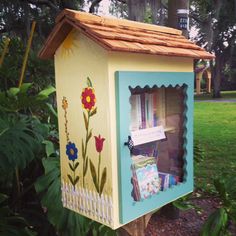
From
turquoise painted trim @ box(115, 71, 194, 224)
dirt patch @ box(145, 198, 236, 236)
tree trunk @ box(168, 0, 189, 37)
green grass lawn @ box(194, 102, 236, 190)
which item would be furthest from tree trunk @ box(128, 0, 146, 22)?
turquoise painted trim @ box(115, 71, 194, 224)

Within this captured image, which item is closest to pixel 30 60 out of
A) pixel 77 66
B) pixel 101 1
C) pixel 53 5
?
pixel 77 66

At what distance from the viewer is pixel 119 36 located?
123cm

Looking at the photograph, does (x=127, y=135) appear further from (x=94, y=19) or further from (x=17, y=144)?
(x=17, y=144)

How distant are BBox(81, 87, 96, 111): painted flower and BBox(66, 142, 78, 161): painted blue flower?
19 centimetres

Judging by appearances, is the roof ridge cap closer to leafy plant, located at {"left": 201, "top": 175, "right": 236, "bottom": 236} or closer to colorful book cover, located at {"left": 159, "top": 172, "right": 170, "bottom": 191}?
colorful book cover, located at {"left": 159, "top": 172, "right": 170, "bottom": 191}

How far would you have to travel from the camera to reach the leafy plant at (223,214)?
1.96m

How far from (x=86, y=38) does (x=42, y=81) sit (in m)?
2.22

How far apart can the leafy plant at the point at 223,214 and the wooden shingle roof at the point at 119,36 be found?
917mm

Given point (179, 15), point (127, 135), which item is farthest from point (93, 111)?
point (179, 15)

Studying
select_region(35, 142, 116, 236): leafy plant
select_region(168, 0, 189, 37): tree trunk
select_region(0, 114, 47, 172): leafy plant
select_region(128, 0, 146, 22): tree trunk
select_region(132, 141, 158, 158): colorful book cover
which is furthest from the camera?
select_region(128, 0, 146, 22): tree trunk

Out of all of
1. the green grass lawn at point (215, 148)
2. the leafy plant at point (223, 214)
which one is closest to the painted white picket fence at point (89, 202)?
the leafy plant at point (223, 214)

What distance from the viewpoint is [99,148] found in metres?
1.25

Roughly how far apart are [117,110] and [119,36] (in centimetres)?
28

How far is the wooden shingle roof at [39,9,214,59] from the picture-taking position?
1.19 metres
